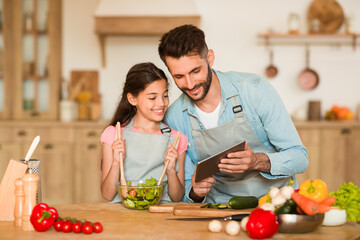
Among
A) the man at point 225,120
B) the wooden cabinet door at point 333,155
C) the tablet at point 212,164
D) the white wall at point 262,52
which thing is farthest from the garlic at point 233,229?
the white wall at point 262,52

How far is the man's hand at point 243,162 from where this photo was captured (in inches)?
74.3

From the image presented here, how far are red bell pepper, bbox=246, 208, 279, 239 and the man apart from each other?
19.7 inches

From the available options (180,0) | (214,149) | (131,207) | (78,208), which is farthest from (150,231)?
(180,0)

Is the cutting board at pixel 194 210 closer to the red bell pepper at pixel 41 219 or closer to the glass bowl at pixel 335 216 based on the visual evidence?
the glass bowl at pixel 335 216

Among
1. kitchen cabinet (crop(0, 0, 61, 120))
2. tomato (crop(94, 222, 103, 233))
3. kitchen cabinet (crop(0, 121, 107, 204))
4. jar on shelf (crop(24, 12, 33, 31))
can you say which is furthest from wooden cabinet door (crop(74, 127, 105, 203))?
tomato (crop(94, 222, 103, 233))

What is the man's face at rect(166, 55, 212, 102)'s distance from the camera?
2.06 m

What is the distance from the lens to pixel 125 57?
16.8 feet

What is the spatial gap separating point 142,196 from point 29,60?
363cm

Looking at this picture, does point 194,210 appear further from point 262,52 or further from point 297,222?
point 262,52

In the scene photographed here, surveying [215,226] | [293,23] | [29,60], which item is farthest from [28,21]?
[215,226]

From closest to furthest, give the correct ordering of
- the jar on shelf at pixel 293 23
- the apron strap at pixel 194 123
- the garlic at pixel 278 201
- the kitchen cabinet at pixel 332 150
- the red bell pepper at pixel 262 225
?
the red bell pepper at pixel 262 225
the garlic at pixel 278 201
the apron strap at pixel 194 123
the kitchen cabinet at pixel 332 150
the jar on shelf at pixel 293 23

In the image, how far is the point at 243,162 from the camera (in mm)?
1921

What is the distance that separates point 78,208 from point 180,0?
3.17 metres

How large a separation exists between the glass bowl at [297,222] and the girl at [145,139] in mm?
734
